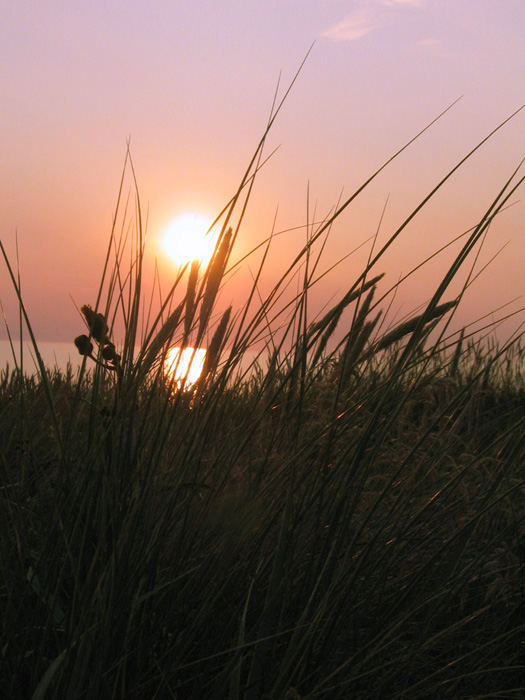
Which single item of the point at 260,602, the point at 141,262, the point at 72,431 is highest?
the point at 141,262

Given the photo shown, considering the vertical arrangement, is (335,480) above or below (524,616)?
above

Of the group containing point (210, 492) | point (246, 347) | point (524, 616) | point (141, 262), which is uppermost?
point (141, 262)

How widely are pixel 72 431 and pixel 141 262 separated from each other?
0.31m

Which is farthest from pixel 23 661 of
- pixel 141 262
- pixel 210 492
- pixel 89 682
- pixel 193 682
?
pixel 141 262

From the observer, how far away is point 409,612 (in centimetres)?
94

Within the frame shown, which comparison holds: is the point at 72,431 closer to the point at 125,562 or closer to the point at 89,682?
the point at 125,562

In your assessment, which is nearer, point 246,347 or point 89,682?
point 89,682

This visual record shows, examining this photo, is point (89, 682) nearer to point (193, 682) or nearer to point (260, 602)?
point (193, 682)

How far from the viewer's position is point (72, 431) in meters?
1.12

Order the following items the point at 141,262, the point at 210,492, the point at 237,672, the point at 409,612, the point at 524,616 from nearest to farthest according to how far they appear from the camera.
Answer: the point at 237,672 → the point at 409,612 → the point at 210,492 → the point at 141,262 → the point at 524,616

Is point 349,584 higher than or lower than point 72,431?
lower

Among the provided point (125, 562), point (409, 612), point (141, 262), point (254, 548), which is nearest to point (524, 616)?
point (409, 612)

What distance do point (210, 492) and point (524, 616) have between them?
0.82 metres

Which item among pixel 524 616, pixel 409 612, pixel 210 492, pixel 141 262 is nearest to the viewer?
pixel 409 612
